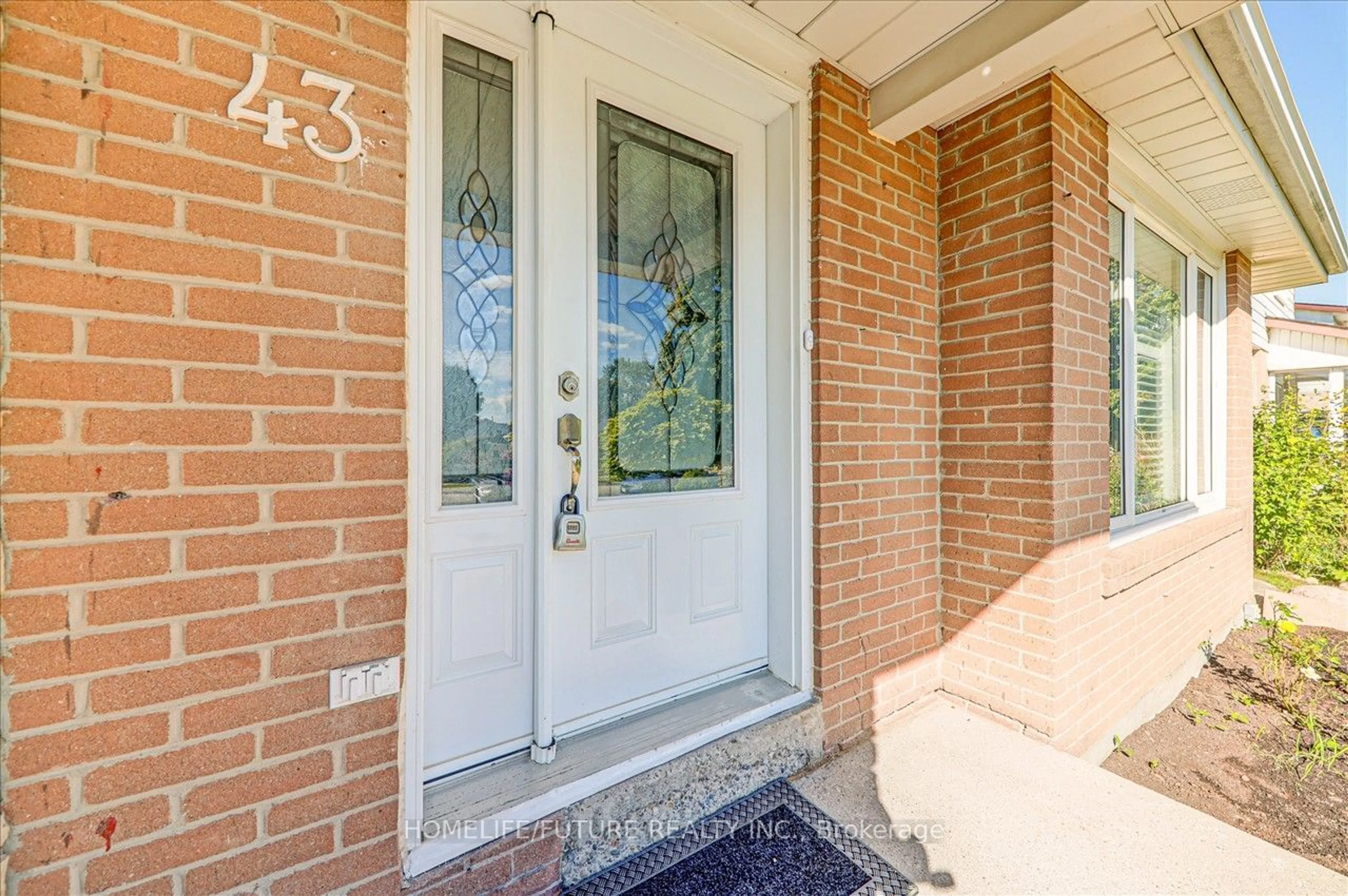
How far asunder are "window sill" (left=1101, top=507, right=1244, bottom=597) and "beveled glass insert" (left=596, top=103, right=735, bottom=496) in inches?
76.2

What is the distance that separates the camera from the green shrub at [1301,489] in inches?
201

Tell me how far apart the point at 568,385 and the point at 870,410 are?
4.11ft

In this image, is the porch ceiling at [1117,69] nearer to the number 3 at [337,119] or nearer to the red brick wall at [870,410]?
the red brick wall at [870,410]

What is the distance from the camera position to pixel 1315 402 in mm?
5555

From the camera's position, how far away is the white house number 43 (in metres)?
1.13

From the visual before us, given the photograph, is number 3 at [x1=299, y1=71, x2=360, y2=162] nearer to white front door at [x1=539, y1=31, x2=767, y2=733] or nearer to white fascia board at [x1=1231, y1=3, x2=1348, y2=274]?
white front door at [x1=539, y1=31, x2=767, y2=733]

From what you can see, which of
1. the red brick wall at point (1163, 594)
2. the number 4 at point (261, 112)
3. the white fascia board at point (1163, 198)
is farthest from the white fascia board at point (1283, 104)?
the number 4 at point (261, 112)

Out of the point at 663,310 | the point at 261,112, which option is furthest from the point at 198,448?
the point at 663,310

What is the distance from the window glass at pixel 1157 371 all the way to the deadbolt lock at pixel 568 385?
326cm

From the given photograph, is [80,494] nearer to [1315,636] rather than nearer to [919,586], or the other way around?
[919,586]

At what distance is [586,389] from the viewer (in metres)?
1.80

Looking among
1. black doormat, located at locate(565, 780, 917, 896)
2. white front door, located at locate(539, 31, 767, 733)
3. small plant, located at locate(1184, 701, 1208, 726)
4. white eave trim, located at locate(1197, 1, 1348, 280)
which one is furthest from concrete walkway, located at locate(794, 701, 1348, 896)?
white eave trim, located at locate(1197, 1, 1348, 280)

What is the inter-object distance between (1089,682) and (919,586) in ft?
2.66

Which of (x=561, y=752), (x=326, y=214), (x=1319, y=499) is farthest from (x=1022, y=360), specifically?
(x=1319, y=499)
